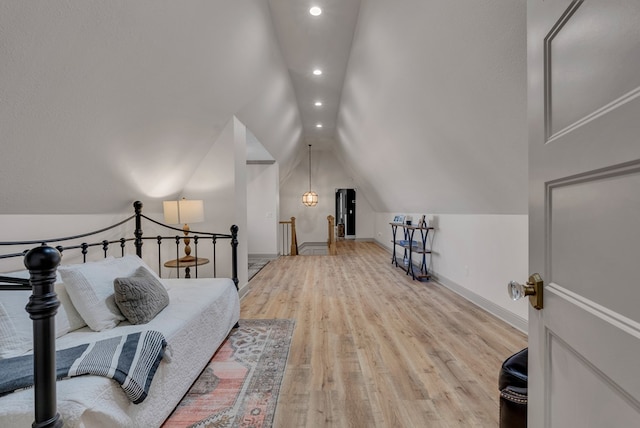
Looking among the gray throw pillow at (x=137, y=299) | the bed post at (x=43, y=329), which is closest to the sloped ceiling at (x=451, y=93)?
the bed post at (x=43, y=329)

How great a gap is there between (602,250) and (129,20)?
2.48 meters

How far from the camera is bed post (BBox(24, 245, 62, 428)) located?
30.2 inches

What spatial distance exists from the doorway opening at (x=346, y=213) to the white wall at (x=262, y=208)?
3990mm

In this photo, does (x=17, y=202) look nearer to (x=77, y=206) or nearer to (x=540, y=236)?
(x=77, y=206)

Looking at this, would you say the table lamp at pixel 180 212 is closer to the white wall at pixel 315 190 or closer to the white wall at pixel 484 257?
the white wall at pixel 484 257

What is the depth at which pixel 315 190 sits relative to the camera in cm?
1042

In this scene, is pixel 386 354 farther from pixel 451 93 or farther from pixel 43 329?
pixel 451 93

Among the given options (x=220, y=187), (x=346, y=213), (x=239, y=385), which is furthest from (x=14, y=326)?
(x=346, y=213)

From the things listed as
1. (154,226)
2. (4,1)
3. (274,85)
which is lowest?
(154,226)

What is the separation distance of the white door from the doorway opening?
32.2 ft

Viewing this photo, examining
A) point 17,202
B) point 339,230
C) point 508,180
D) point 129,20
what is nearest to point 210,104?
point 129,20

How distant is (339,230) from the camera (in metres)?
11.1

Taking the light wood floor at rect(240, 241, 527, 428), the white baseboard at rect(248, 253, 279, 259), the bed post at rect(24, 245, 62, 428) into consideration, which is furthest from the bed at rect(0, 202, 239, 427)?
the white baseboard at rect(248, 253, 279, 259)

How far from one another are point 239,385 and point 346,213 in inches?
365
